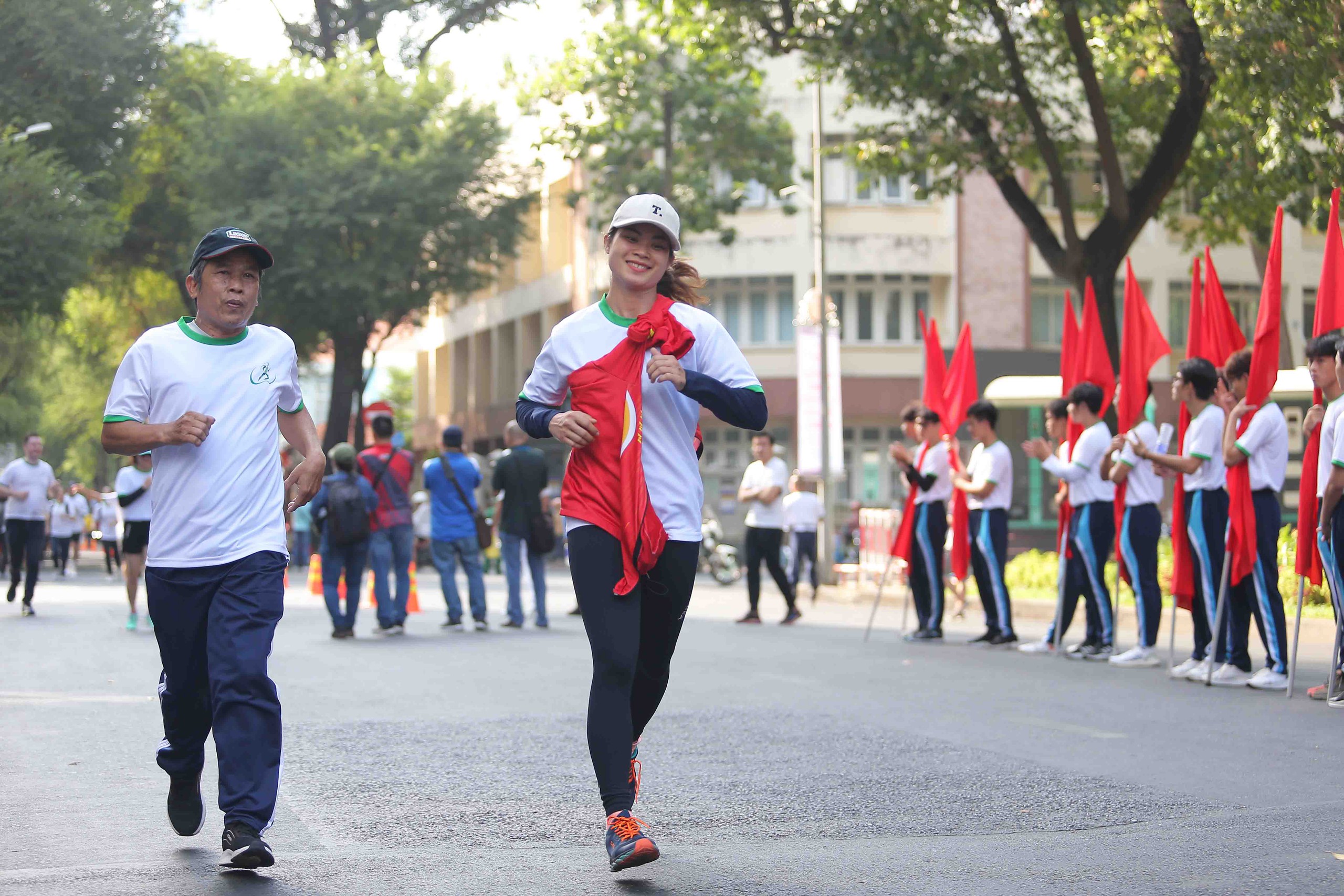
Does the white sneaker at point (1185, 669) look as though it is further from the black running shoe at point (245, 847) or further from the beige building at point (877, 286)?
the beige building at point (877, 286)

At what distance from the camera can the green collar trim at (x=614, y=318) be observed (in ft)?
17.2

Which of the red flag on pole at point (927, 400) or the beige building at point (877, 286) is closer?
the red flag on pole at point (927, 400)

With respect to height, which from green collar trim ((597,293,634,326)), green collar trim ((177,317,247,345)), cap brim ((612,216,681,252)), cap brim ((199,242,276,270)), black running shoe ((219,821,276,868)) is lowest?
black running shoe ((219,821,276,868))

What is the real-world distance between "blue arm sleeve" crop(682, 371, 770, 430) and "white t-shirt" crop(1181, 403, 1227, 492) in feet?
20.1

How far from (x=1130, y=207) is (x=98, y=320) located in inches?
1399

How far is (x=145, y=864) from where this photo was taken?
16.8 feet

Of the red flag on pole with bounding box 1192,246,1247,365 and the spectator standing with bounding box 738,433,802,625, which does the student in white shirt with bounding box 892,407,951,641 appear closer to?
the spectator standing with bounding box 738,433,802,625

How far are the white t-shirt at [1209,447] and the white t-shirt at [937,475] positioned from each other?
12.1 feet

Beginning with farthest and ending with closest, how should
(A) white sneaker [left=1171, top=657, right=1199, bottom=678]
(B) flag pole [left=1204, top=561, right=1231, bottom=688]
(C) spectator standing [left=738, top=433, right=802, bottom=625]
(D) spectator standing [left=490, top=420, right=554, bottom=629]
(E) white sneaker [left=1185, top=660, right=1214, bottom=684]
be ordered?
(C) spectator standing [left=738, top=433, right=802, bottom=625]
(D) spectator standing [left=490, top=420, right=554, bottom=629]
(A) white sneaker [left=1171, top=657, right=1199, bottom=678]
(E) white sneaker [left=1185, top=660, right=1214, bottom=684]
(B) flag pole [left=1204, top=561, right=1231, bottom=688]

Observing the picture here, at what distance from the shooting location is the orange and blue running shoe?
4762mm

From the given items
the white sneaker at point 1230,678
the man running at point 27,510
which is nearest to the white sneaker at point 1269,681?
the white sneaker at point 1230,678

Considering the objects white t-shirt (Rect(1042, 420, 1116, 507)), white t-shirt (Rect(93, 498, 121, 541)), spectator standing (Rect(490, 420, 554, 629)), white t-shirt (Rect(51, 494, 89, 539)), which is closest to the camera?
white t-shirt (Rect(1042, 420, 1116, 507))

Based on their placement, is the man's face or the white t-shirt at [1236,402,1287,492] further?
the white t-shirt at [1236,402,1287,492]

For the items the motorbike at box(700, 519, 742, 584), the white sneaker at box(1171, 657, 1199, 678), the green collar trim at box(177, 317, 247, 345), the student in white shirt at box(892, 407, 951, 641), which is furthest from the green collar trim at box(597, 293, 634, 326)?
the motorbike at box(700, 519, 742, 584)
